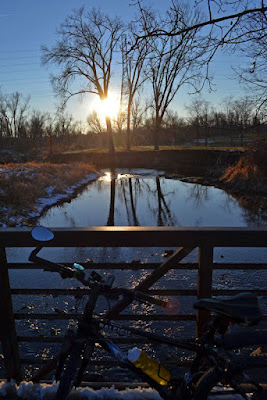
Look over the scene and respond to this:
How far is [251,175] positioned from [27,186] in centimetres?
1264

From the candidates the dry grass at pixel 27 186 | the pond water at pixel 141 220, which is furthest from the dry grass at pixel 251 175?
the dry grass at pixel 27 186

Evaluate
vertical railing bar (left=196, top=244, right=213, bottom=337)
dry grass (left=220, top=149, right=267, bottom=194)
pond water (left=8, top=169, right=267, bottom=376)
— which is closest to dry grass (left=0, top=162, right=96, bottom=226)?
pond water (left=8, top=169, right=267, bottom=376)

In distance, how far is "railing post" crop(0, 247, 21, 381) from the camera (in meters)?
2.44

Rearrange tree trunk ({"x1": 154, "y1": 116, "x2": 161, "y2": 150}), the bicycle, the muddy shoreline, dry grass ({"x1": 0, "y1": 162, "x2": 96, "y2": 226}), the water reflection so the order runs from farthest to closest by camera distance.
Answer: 1. tree trunk ({"x1": 154, "y1": 116, "x2": 161, "y2": 150})
2. the muddy shoreline
3. dry grass ({"x1": 0, "y1": 162, "x2": 96, "y2": 226})
4. the water reflection
5. the bicycle

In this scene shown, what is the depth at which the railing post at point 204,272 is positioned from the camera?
7.72 ft

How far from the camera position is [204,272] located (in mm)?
2416

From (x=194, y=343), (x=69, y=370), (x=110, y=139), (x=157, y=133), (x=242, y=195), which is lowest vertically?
(x=242, y=195)

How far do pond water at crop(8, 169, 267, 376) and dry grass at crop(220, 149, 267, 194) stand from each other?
5.02 feet

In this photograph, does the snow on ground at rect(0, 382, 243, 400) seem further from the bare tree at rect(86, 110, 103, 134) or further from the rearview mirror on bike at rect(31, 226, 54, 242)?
the bare tree at rect(86, 110, 103, 134)

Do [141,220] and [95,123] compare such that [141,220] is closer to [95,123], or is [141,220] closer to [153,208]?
[153,208]

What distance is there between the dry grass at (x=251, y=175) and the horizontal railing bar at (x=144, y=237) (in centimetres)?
1554

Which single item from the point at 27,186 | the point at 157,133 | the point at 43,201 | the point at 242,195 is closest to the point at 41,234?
the point at 43,201

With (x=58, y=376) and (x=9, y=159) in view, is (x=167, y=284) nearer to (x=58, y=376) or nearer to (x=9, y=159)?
(x=58, y=376)

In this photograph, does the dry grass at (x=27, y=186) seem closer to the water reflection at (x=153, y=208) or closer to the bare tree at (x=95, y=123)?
the water reflection at (x=153, y=208)
